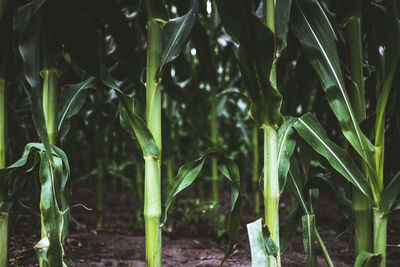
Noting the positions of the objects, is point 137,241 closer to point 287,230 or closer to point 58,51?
point 287,230

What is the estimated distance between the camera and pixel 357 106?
106cm

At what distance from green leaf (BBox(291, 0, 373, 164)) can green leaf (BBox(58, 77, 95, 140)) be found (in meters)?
0.80

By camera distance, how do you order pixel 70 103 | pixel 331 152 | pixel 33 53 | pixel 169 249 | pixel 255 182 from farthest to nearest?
1. pixel 255 182
2. pixel 169 249
3. pixel 70 103
4. pixel 331 152
5. pixel 33 53

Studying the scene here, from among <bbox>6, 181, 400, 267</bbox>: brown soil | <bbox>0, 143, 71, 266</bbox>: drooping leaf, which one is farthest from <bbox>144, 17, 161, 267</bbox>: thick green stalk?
<bbox>6, 181, 400, 267</bbox>: brown soil

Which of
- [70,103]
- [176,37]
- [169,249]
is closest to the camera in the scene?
[176,37]

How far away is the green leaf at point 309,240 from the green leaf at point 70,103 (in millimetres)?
902

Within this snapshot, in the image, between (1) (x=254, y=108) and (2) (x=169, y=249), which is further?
(2) (x=169, y=249)

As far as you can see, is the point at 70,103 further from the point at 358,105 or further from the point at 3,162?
the point at 358,105

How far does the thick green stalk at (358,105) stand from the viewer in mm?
1016

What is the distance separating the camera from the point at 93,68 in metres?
1.01

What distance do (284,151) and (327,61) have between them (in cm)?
31

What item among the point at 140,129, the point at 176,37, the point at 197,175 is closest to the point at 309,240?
the point at 197,175

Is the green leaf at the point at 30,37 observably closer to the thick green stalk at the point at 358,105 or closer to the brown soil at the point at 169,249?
the brown soil at the point at 169,249

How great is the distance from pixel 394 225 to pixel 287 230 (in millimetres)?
840
